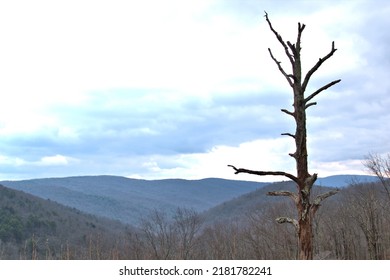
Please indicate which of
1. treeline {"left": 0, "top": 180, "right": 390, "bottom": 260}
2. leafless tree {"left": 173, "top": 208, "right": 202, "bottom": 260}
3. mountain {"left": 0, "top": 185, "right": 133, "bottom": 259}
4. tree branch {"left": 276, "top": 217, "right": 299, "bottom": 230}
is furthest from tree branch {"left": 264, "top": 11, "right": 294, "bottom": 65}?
mountain {"left": 0, "top": 185, "right": 133, "bottom": 259}

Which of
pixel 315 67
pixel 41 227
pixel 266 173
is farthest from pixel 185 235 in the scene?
pixel 41 227

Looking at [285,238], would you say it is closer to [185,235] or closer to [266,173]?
[185,235]

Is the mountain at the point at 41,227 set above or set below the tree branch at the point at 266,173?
below

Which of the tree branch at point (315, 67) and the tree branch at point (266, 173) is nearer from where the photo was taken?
the tree branch at point (266, 173)

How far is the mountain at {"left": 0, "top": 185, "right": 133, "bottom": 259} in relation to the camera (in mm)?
89938

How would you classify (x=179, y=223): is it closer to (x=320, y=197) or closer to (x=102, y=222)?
(x=320, y=197)

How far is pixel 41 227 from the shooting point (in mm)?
101750

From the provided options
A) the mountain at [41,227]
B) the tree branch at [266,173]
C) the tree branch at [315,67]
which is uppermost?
the tree branch at [315,67]

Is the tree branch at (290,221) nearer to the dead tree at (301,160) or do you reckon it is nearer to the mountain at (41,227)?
the dead tree at (301,160)

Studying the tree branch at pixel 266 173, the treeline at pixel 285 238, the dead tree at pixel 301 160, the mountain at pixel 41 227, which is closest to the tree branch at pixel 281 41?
the dead tree at pixel 301 160

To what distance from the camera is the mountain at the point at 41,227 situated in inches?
3541

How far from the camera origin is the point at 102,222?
130 meters
